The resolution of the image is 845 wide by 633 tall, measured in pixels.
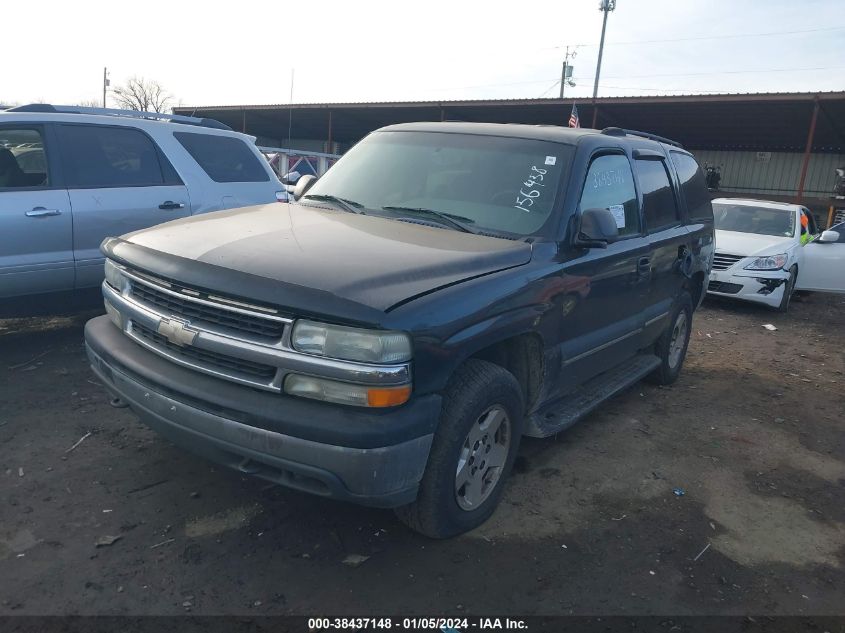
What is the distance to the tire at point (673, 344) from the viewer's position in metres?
5.68

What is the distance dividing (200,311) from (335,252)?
63 cm

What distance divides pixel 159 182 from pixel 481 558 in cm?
448

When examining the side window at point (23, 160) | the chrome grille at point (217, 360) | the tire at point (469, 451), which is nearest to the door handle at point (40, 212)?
the side window at point (23, 160)

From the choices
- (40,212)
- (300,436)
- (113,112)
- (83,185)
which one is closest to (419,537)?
(300,436)

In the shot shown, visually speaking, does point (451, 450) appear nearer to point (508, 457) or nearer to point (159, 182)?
point (508, 457)

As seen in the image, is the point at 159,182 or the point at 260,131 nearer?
the point at 159,182

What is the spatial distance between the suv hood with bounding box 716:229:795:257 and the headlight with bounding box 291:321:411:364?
8649 millimetres

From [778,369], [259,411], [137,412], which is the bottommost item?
[778,369]

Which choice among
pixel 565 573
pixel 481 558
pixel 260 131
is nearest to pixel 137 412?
pixel 481 558

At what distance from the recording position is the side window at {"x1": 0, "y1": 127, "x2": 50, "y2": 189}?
5.29 meters

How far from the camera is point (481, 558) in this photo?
10.3ft

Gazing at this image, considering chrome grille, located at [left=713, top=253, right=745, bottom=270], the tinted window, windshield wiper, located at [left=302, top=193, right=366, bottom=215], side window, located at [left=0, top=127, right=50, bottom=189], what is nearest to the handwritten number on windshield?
windshield wiper, located at [left=302, top=193, right=366, bottom=215]

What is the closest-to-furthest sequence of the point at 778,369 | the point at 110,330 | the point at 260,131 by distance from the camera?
1. the point at 110,330
2. the point at 778,369
3. the point at 260,131

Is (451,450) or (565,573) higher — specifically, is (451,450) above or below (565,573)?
above
